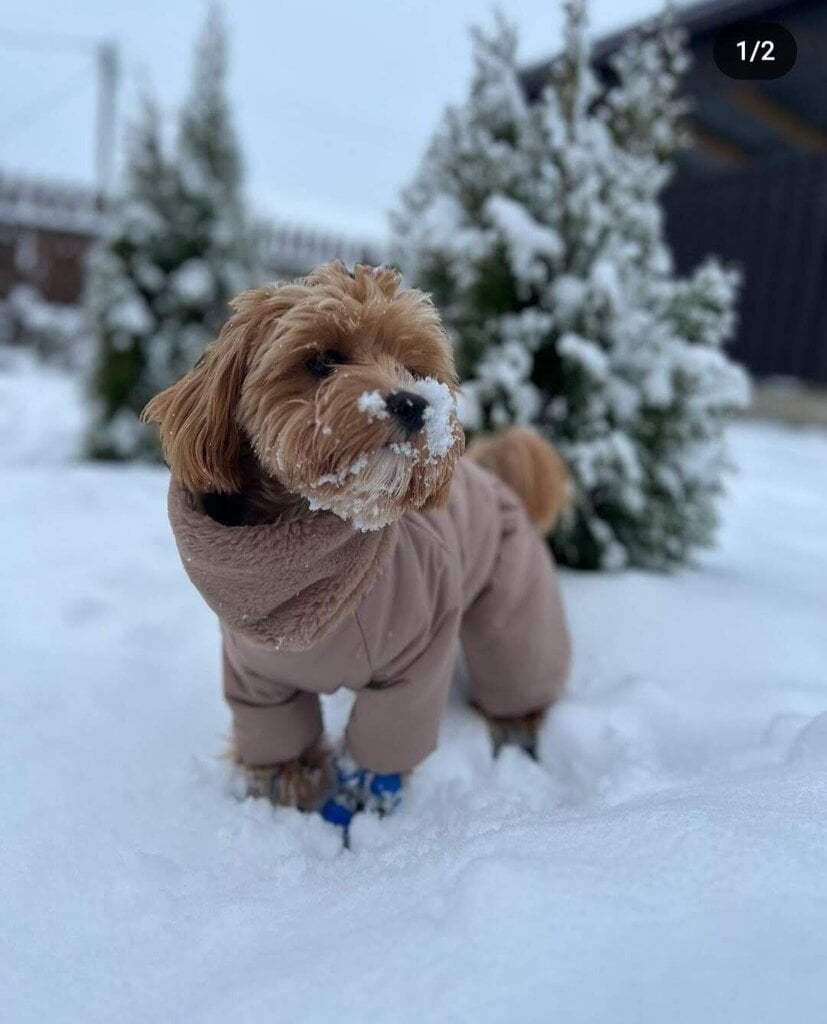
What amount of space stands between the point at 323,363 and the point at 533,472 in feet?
4.03

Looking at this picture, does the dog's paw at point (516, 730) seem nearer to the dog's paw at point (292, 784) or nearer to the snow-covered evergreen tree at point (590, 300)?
the dog's paw at point (292, 784)

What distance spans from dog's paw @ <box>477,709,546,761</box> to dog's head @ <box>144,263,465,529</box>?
0.96 meters

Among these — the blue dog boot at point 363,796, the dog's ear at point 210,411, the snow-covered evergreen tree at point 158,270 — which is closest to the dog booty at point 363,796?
the blue dog boot at point 363,796

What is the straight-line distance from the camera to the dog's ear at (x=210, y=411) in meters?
1.64

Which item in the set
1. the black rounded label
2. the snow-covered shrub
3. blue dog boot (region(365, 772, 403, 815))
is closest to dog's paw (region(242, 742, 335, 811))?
blue dog boot (region(365, 772, 403, 815))

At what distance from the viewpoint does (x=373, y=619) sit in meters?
1.81

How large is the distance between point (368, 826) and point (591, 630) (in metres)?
1.30

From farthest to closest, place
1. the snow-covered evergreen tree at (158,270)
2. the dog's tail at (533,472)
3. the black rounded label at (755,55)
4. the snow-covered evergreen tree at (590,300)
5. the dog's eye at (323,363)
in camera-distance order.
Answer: the snow-covered evergreen tree at (158,270)
the black rounded label at (755,55)
the snow-covered evergreen tree at (590,300)
the dog's tail at (533,472)
the dog's eye at (323,363)

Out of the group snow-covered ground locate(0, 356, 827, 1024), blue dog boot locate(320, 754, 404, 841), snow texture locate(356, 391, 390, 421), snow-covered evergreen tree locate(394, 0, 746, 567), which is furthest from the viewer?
snow-covered evergreen tree locate(394, 0, 746, 567)

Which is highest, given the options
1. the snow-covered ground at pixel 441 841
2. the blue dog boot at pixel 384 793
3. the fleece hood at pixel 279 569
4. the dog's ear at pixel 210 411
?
the dog's ear at pixel 210 411

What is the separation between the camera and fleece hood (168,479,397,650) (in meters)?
1.67

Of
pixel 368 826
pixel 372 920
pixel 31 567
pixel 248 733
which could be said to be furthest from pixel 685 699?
pixel 31 567

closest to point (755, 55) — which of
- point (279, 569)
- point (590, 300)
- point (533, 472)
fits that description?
point (590, 300)

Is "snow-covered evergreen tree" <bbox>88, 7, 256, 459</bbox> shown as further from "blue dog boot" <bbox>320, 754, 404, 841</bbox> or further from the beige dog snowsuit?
"blue dog boot" <bbox>320, 754, 404, 841</bbox>
